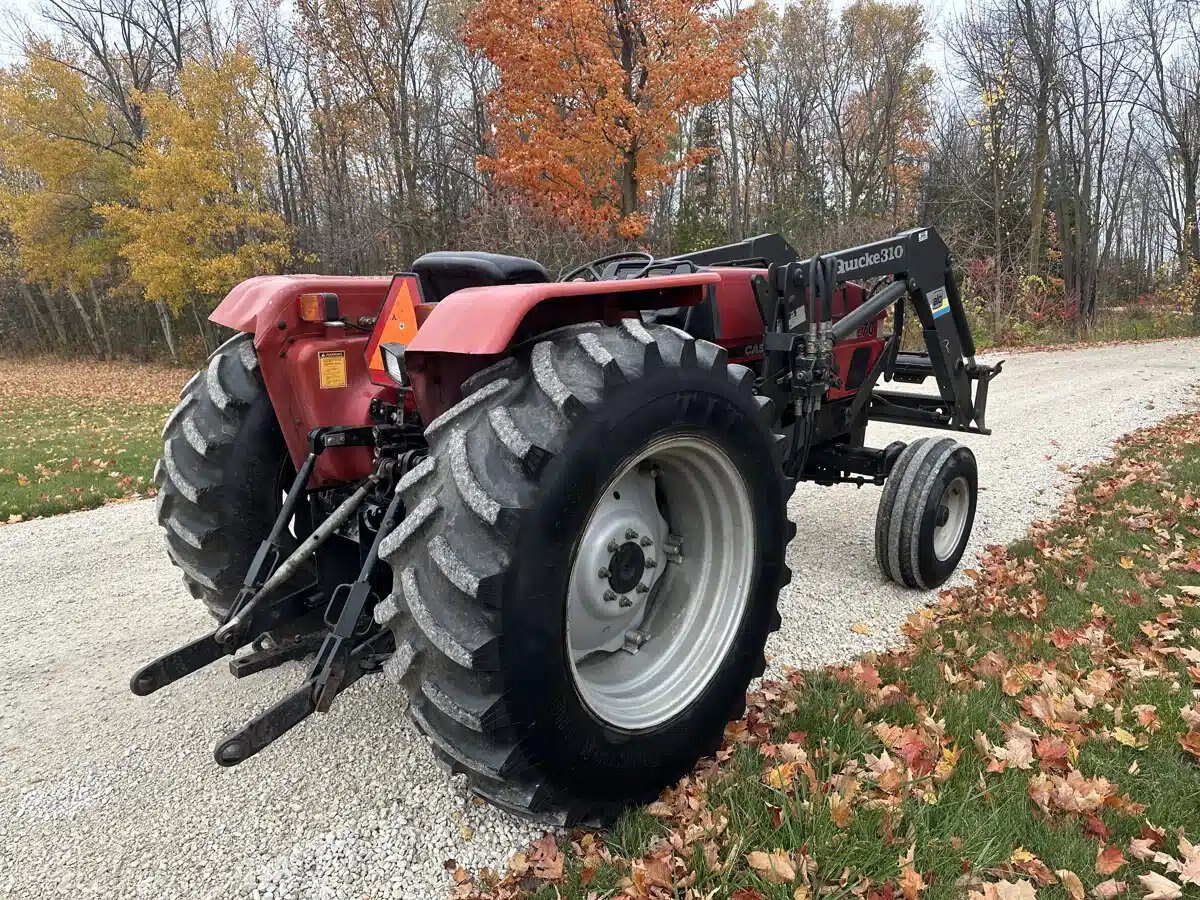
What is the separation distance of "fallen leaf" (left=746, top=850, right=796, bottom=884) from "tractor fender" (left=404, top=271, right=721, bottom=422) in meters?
1.58

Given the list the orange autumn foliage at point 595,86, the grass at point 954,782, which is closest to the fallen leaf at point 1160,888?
the grass at point 954,782

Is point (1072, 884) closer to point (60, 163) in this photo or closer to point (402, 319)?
point (402, 319)

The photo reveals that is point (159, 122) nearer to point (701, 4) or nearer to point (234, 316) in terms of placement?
point (701, 4)

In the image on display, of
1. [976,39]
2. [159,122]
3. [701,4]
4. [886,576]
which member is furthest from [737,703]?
[976,39]

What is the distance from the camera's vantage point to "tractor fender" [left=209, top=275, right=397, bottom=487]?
2.77 meters

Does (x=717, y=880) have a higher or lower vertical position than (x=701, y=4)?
lower

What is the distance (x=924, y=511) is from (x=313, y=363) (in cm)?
312

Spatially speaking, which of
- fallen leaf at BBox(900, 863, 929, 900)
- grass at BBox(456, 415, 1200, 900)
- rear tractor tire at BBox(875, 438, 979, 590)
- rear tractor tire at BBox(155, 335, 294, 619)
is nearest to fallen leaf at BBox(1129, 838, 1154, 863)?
grass at BBox(456, 415, 1200, 900)

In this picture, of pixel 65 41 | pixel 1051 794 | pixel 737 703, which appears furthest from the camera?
pixel 65 41

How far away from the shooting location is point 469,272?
2.61 meters

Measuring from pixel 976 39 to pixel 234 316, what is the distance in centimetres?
2518

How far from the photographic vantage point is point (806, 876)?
6.91 feet

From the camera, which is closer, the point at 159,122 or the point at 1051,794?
the point at 1051,794

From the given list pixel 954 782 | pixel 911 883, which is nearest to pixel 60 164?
pixel 954 782
